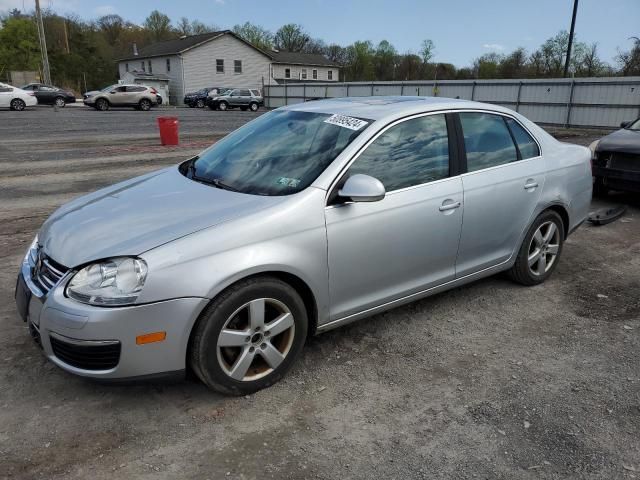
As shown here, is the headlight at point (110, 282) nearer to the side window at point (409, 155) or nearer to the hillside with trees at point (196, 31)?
the side window at point (409, 155)

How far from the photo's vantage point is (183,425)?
2.73 m

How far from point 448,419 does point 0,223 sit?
6071 mm

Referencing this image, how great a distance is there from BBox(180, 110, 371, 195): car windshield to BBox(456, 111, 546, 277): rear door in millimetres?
974

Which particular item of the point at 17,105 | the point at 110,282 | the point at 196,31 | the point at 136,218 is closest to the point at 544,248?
the point at 136,218

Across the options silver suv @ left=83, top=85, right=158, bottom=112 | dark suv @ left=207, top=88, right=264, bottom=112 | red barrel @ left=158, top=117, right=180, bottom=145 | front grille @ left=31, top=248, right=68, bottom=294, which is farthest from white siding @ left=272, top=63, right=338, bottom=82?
front grille @ left=31, top=248, right=68, bottom=294

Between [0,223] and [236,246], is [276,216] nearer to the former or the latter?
[236,246]

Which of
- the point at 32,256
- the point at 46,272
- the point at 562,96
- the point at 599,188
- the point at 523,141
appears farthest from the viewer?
the point at 562,96

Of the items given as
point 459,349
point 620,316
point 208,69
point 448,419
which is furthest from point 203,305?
point 208,69

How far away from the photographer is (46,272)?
2828mm

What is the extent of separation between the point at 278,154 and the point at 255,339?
4.32 feet

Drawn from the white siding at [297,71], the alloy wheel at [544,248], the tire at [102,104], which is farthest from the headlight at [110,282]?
the white siding at [297,71]

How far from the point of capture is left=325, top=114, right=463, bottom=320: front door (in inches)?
124

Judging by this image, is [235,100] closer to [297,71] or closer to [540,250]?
[297,71]

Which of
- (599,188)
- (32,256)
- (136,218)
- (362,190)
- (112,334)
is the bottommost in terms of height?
(599,188)
